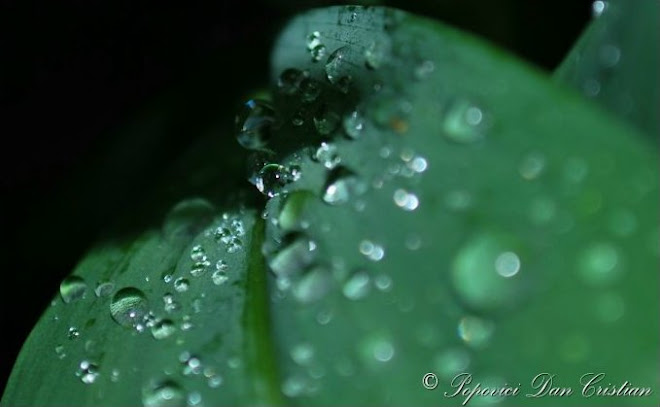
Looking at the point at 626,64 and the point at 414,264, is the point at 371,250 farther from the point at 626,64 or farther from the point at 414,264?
the point at 626,64

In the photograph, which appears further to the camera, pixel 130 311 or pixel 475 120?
pixel 130 311

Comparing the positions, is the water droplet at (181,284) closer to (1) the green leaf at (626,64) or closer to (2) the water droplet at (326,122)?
(2) the water droplet at (326,122)

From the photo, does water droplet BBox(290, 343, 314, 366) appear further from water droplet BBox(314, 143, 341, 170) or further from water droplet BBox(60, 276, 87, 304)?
water droplet BBox(60, 276, 87, 304)

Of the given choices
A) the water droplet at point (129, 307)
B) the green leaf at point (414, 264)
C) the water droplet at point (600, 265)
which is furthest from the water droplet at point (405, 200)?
the water droplet at point (129, 307)

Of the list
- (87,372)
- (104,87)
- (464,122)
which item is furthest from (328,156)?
(104,87)

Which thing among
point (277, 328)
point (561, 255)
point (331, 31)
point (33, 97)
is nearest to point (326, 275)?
point (277, 328)

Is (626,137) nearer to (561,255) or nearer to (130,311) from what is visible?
(561,255)
